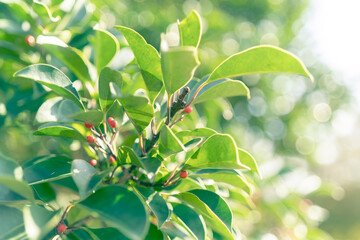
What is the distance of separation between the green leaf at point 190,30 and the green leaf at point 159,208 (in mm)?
362

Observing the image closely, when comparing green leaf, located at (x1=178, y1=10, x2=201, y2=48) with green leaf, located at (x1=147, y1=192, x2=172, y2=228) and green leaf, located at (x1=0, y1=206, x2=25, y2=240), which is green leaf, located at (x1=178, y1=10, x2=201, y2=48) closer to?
green leaf, located at (x1=147, y1=192, x2=172, y2=228)

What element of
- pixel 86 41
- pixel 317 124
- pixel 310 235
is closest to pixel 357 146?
pixel 317 124

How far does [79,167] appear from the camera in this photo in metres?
0.63

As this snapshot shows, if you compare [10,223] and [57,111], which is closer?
[10,223]

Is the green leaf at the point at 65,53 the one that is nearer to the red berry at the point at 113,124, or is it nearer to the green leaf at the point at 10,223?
the red berry at the point at 113,124

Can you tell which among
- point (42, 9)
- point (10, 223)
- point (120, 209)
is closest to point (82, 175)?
point (120, 209)

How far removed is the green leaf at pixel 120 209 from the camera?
517mm

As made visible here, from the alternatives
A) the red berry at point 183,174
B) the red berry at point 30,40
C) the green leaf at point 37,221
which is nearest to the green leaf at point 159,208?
the red berry at point 183,174

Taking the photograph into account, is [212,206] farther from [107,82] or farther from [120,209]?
[107,82]

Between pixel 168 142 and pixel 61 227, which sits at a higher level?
pixel 168 142

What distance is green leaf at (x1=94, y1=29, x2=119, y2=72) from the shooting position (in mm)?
806

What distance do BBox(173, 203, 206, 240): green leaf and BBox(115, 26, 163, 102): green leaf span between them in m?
0.31

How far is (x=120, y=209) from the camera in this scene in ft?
1.86

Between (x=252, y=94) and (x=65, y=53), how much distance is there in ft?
9.23
